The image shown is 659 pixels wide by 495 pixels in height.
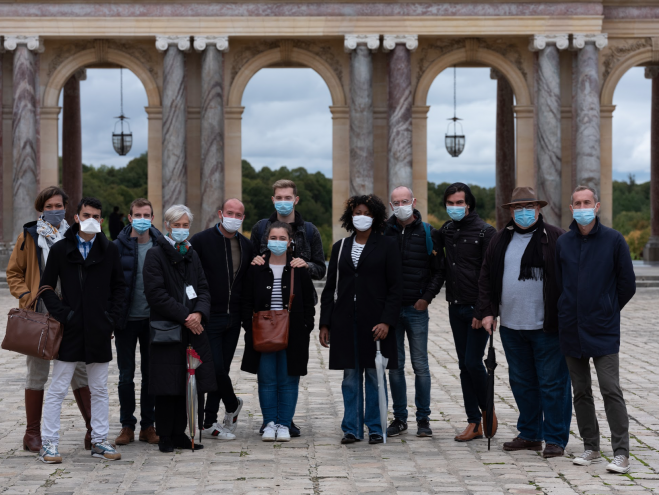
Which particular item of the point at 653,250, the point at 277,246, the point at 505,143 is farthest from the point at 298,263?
the point at 653,250

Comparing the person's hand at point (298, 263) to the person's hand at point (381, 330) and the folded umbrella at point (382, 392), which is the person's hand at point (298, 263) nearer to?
the person's hand at point (381, 330)

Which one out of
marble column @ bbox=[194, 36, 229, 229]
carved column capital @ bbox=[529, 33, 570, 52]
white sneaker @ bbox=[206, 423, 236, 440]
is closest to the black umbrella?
white sneaker @ bbox=[206, 423, 236, 440]

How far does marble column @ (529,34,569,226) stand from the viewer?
1061 inches

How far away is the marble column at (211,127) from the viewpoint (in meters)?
26.8

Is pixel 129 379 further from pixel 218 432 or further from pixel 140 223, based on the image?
pixel 140 223

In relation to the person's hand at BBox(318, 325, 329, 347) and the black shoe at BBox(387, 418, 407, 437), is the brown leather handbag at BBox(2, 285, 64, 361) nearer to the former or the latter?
the person's hand at BBox(318, 325, 329, 347)

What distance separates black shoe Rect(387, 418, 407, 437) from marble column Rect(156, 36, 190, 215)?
19.0 m

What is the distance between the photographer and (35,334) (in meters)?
7.51

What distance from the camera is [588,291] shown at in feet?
24.2

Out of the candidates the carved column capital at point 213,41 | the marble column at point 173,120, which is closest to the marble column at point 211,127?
the carved column capital at point 213,41

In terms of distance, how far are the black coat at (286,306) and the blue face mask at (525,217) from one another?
6.09 ft

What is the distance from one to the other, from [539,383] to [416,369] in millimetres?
1170

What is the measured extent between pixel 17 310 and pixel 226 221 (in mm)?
1883

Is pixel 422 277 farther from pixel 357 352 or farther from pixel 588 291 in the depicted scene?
pixel 588 291
